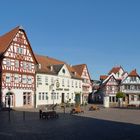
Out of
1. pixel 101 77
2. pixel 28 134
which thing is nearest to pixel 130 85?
pixel 101 77

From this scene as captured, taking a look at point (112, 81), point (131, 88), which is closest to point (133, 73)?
point (131, 88)

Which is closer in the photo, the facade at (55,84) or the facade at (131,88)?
the facade at (55,84)

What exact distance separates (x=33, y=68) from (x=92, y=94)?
1339 inches

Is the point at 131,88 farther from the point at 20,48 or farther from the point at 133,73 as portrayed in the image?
the point at 20,48

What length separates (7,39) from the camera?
5338 cm

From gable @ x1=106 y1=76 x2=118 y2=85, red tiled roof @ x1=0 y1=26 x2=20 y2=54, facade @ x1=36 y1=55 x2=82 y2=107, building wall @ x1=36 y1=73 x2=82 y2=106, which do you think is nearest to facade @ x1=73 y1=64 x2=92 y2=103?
facade @ x1=36 y1=55 x2=82 y2=107

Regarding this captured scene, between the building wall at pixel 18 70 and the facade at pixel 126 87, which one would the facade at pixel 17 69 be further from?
the facade at pixel 126 87

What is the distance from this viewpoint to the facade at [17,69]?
50719 millimetres

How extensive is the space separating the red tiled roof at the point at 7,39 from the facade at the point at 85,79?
2814cm

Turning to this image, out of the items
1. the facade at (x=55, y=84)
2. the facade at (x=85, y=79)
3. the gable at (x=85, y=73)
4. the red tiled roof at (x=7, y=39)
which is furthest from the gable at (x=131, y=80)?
the red tiled roof at (x=7, y=39)

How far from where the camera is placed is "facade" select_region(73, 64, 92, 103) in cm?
7894

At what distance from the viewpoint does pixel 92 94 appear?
87.6 metres

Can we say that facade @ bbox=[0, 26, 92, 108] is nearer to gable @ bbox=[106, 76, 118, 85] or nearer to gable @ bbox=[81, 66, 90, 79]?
gable @ bbox=[81, 66, 90, 79]

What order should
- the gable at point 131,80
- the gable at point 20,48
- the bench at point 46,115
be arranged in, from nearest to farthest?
1. the bench at point 46,115
2. the gable at point 20,48
3. the gable at point 131,80
